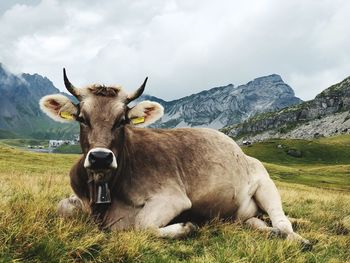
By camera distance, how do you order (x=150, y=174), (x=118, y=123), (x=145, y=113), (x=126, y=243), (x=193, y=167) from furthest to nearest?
(x=193, y=167)
(x=145, y=113)
(x=150, y=174)
(x=118, y=123)
(x=126, y=243)

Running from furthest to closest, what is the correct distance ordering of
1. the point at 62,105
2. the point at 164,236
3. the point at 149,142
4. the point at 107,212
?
1. the point at 149,142
2. the point at 62,105
3. the point at 107,212
4. the point at 164,236

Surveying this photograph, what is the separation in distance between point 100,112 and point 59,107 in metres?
1.31

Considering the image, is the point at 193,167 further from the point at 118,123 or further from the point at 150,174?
the point at 118,123

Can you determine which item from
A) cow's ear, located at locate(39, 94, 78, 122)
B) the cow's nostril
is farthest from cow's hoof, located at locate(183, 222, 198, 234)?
cow's ear, located at locate(39, 94, 78, 122)

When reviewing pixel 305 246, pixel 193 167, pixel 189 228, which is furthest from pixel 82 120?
pixel 305 246

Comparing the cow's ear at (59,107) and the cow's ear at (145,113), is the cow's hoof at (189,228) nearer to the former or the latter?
the cow's ear at (145,113)

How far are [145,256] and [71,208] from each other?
2978 millimetres

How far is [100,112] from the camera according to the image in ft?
28.1

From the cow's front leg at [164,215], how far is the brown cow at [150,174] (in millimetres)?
19

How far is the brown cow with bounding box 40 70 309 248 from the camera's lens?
8.34 metres

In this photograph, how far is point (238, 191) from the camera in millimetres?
10328

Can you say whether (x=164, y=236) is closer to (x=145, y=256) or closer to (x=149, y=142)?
(x=145, y=256)

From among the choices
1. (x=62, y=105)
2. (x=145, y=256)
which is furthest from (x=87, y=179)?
(x=145, y=256)

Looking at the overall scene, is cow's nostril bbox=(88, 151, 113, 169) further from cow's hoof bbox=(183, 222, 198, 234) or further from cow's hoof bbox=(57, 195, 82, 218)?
cow's hoof bbox=(183, 222, 198, 234)
